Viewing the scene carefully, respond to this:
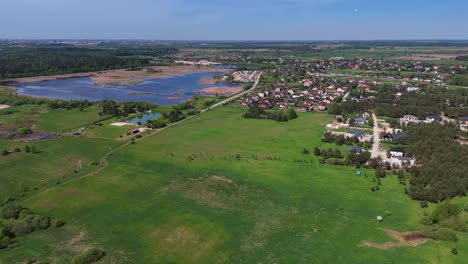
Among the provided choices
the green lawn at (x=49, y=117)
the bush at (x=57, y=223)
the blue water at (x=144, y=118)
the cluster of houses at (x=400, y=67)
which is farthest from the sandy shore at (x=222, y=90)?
the bush at (x=57, y=223)

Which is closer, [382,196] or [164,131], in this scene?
[382,196]

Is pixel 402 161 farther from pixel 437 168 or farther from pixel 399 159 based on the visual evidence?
pixel 437 168

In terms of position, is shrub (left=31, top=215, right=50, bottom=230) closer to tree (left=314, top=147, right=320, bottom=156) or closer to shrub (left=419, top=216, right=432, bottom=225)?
shrub (left=419, top=216, right=432, bottom=225)

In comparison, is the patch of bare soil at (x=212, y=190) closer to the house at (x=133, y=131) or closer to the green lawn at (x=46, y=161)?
the green lawn at (x=46, y=161)

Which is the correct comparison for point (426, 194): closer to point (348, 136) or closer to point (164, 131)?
point (348, 136)

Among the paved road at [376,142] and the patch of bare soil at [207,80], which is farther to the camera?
the patch of bare soil at [207,80]

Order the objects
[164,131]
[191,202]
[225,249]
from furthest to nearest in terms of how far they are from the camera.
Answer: [164,131] → [191,202] → [225,249]

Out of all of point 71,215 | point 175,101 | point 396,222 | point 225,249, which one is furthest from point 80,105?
point 396,222
